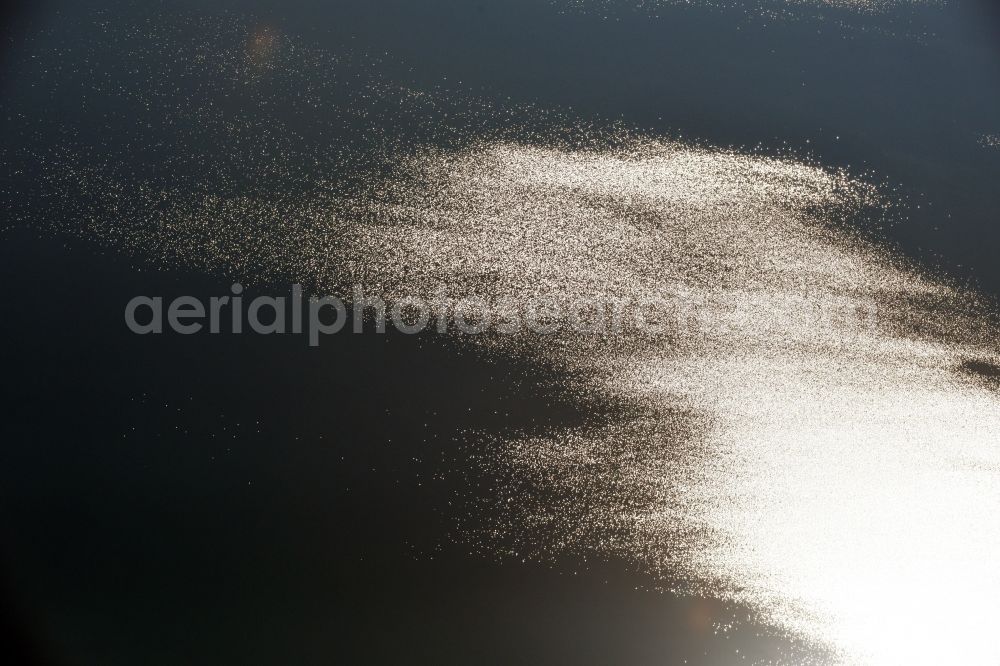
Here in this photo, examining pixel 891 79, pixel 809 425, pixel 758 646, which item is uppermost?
pixel 891 79

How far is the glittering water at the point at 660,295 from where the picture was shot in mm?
4215

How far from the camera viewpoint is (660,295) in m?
5.28

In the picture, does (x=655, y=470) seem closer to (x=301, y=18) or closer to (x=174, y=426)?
(x=174, y=426)

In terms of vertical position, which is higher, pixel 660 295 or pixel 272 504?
pixel 660 295

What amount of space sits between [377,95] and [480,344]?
2.58m

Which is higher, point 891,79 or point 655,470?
point 891,79

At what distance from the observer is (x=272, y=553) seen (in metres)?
4.08

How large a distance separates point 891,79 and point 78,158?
6429mm

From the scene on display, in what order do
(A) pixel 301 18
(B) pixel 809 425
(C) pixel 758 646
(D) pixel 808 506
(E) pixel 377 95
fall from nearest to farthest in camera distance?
(C) pixel 758 646 → (D) pixel 808 506 → (B) pixel 809 425 → (E) pixel 377 95 → (A) pixel 301 18

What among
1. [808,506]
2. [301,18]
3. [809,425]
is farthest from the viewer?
[301,18]

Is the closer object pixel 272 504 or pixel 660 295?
pixel 272 504

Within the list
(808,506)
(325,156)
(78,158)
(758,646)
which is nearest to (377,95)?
(325,156)

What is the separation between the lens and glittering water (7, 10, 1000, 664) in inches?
166

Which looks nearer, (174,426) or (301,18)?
(174,426)
